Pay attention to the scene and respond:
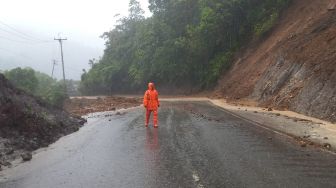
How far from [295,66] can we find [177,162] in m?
17.8

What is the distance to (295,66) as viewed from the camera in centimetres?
2659

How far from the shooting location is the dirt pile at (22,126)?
43.6 feet

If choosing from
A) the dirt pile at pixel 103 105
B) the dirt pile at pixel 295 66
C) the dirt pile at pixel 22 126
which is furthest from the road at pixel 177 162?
the dirt pile at pixel 103 105

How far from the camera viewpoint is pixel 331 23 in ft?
89.6

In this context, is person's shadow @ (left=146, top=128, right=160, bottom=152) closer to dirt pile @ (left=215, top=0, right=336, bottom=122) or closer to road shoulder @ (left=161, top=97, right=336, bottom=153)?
road shoulder @ (left=161, top=97, right=336, bottom=153)

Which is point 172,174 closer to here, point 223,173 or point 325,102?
point 223,173

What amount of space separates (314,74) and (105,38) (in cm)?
6209

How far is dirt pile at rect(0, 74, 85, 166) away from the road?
62 cm

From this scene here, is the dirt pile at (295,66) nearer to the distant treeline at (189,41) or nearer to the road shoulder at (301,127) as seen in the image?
the road shoulder at (301,127)

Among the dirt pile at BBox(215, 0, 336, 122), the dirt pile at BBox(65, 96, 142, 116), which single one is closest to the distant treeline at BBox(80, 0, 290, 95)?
the dirt pile at BBox(215, 0, 336, 122)

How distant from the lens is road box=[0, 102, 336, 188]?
8.75 m

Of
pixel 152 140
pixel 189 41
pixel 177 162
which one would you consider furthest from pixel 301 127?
pixel 189 41

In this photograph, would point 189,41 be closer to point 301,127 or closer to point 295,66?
point 295,66

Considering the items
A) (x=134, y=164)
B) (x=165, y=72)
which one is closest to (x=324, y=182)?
(x=134, y=164)
